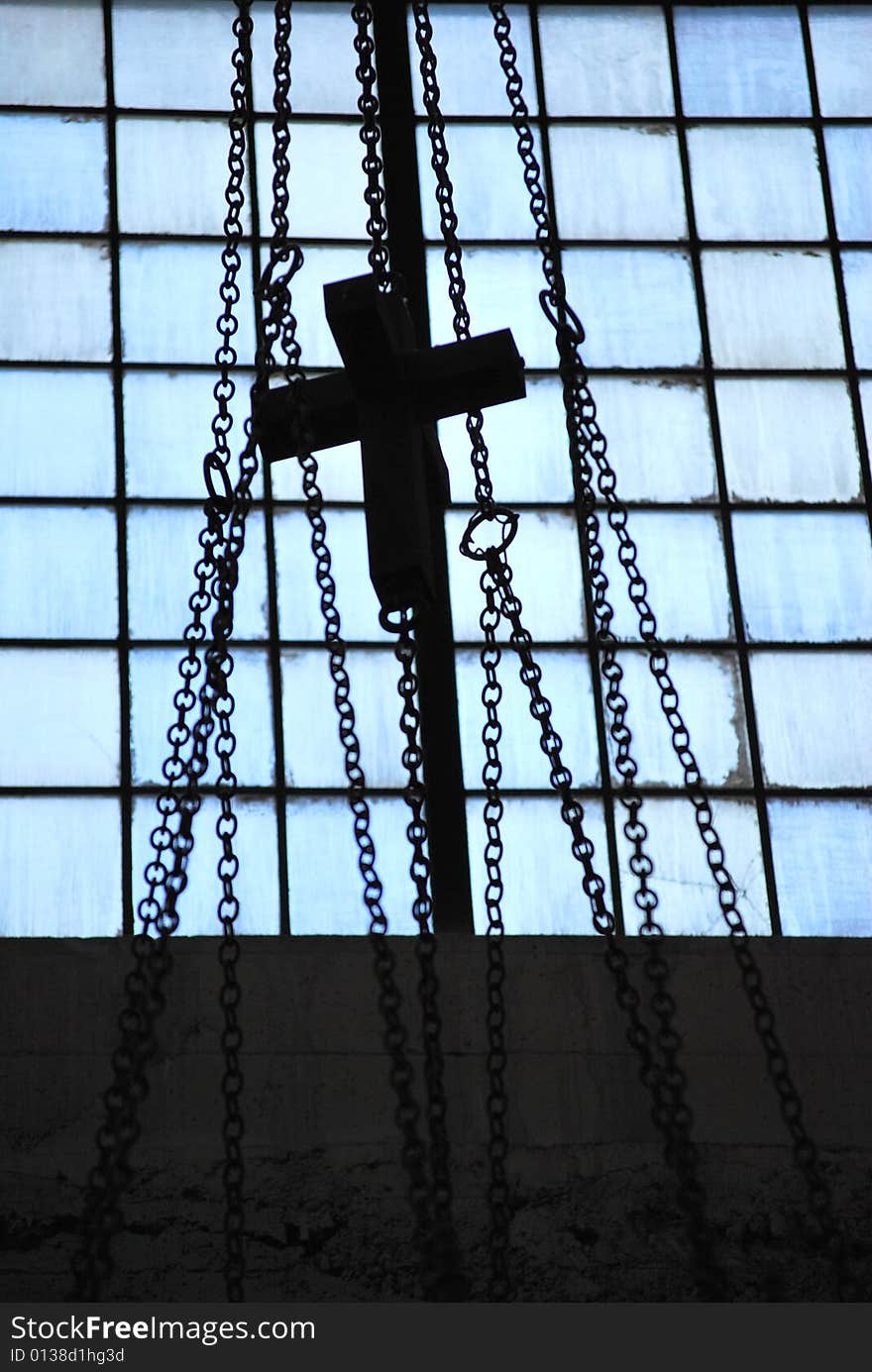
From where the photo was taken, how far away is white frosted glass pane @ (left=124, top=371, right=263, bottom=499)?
624 centimetres

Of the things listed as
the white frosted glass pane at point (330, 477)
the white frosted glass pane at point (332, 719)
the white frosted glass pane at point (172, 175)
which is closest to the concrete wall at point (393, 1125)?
the white frosted glass pane at point (332, 719)

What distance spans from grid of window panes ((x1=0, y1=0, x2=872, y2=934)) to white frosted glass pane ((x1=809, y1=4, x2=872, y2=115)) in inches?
0.4

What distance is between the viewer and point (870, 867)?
6.05 meters

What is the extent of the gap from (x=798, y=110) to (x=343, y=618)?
217 cm

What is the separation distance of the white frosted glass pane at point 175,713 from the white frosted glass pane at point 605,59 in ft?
6.57

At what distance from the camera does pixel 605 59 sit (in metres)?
6.98

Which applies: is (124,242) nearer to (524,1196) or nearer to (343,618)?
(343,618)

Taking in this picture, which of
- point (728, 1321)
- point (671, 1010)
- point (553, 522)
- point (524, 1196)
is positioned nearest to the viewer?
point (728, 1321)

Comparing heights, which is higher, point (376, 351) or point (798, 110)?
point (798, 110)

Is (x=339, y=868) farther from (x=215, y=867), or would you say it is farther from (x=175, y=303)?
(x=175, y=303)

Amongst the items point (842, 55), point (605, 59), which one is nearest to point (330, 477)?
point (605, 59)

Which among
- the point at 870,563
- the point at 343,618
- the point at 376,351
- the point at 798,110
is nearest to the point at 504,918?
the point at 343,618

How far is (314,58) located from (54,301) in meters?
1.11

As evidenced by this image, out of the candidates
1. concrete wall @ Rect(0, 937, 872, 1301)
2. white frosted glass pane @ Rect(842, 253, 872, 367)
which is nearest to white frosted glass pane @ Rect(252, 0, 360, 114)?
white frosted glass pane @ Rect(842, 253, 872, 367)
